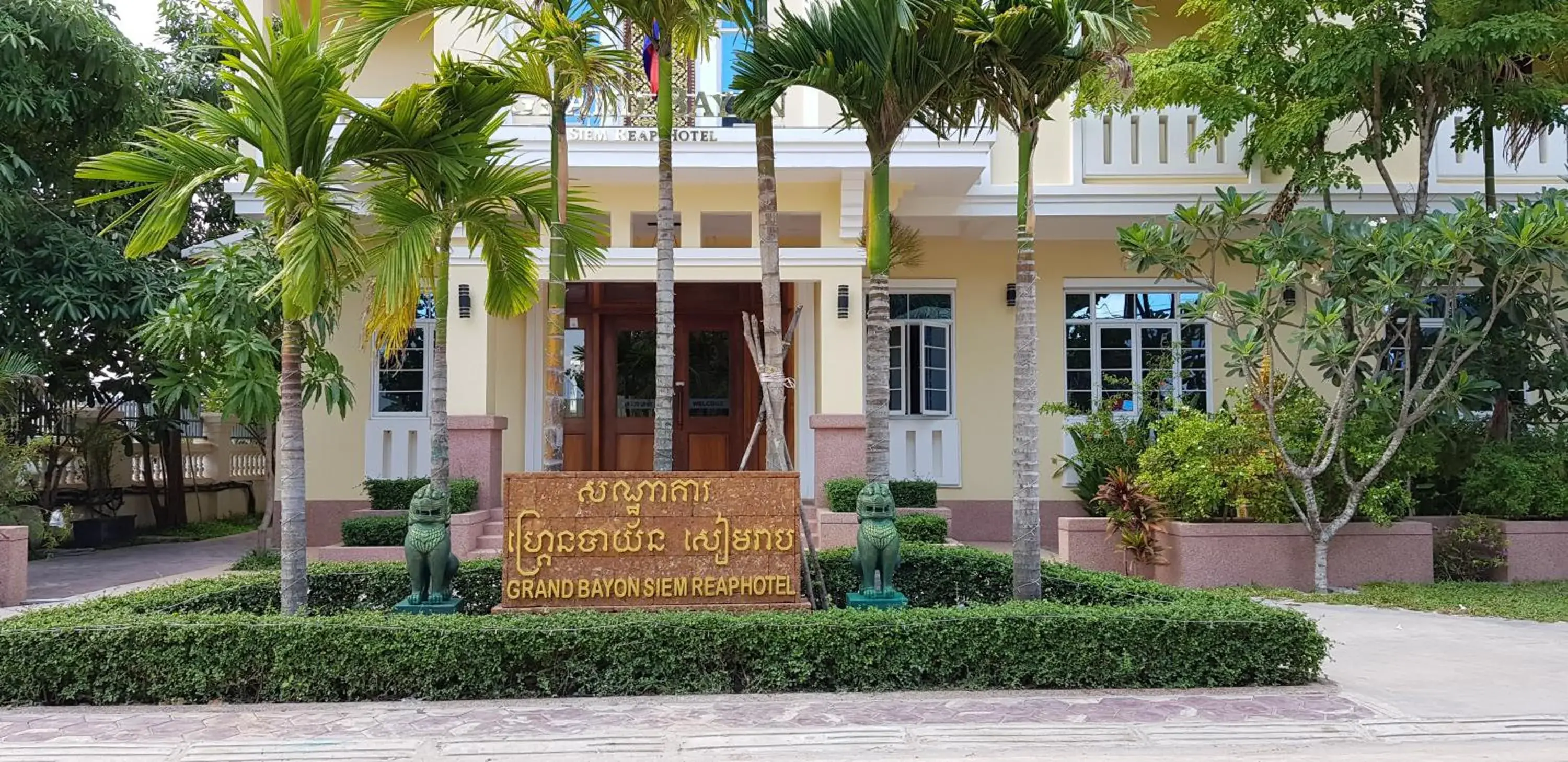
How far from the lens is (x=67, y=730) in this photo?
5398 mm

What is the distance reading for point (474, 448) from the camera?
11.4 m

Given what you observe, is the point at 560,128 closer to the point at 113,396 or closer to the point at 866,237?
the point at 866,237

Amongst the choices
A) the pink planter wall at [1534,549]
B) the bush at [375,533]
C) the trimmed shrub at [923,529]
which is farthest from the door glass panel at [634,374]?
the pink planter wall at [1534,549]

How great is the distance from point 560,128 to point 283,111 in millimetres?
1850

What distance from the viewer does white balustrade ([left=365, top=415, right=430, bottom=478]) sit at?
1302 cm

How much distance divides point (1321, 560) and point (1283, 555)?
1.10 feet

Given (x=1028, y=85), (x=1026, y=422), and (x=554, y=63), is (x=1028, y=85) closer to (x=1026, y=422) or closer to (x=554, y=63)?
(x=1026, y=422)

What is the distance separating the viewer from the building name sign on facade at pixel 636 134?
11.3 meters

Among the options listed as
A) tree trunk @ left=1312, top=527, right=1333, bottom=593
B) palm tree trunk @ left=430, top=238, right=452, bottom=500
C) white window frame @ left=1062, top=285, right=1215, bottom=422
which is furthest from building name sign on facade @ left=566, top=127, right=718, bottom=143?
tree trunk @ left=1312, top=527, right=1333, bottom=593

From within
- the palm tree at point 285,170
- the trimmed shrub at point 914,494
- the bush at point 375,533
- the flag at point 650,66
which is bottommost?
the bush at point 375,533

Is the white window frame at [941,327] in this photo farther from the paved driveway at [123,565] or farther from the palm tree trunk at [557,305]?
the paved driveway at [123,565]

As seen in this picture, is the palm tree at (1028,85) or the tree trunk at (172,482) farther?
the tree trunk at (172,482)

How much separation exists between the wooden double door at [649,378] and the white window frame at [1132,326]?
163 inches

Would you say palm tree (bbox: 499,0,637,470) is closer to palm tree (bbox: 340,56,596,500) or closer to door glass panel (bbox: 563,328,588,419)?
palm tree (bbox: 340,56,596,500)
